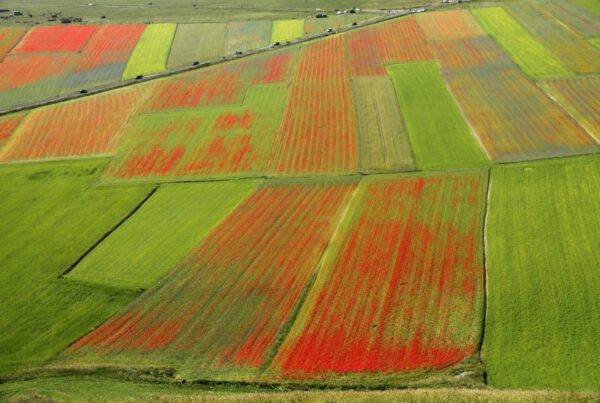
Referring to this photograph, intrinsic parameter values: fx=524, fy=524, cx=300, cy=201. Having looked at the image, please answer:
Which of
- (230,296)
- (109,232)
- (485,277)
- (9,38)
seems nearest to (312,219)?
(230,296)

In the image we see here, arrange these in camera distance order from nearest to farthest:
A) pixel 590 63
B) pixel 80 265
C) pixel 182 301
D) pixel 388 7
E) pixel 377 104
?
pixel 182 301 → pixel 80 265 → pixel 377 104 → pixel 590 63 → pixel 388 7

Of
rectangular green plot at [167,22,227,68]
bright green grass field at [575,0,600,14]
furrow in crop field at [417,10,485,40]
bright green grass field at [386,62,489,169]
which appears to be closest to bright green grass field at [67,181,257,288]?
bright green grass field at [386,62,489,169]

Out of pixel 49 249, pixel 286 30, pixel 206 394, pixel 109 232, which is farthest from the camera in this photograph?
pixel 286 30

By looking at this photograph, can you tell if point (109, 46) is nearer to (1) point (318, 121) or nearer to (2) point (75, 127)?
(2) point (75, 127)

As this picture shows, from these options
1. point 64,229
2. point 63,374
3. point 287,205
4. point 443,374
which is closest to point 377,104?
point 287,205

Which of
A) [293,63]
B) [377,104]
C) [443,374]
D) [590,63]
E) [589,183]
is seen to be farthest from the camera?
[293,63]

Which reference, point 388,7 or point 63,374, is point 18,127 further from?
point 388,7

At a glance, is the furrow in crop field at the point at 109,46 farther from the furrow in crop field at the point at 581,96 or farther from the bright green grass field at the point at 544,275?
the bright green grass field at the point at 544,275

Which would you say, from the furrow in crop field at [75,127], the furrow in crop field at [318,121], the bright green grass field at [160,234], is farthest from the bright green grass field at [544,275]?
the furrow in crop field at [75,127]
